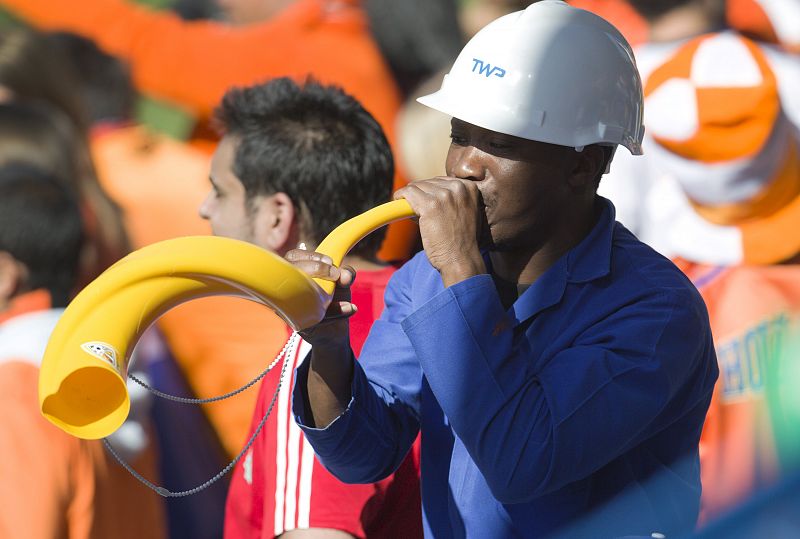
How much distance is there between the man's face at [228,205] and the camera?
2.90 metres

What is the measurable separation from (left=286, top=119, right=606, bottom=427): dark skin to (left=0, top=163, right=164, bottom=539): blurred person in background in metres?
1.04

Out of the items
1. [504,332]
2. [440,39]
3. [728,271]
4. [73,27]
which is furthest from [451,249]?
[73,27]

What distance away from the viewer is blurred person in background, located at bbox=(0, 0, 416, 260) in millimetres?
4516

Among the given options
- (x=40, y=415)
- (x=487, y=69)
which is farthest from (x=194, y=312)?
(x=487, y=69)

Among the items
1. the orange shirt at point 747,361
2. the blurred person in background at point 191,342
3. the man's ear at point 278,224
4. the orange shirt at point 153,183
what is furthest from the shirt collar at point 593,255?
the orange shirt at point 153,183

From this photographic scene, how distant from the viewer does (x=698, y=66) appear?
3695 millimetres

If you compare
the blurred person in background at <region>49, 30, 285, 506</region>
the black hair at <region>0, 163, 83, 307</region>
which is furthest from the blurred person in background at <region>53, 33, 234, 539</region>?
the black hair at <region>0, 163, 83, 307</region>

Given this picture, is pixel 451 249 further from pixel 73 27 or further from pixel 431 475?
pixel 73 27

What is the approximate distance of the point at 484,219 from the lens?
210 centimetres

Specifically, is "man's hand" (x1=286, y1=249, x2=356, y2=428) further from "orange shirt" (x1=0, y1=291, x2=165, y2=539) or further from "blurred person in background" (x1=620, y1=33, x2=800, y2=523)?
"blurred person in background" (x1=620, y1=33, x2=800, y2=523)

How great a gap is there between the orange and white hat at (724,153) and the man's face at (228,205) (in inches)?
52.9

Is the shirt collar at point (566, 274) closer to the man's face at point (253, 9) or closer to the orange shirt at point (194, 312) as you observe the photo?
the orange shirt at point (194, 312)

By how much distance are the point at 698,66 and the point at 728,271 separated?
58 centimetres

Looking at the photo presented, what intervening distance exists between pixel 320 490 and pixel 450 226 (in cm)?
73
